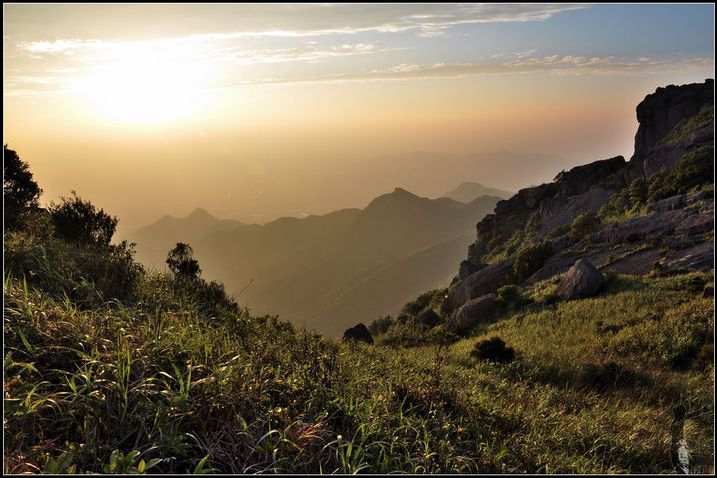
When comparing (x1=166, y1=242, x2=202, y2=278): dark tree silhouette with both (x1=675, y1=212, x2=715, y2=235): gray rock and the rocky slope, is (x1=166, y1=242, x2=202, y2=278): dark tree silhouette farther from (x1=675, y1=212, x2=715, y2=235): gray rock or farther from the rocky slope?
(x1=675, y1=212, x2=715, y2=235): gray rock

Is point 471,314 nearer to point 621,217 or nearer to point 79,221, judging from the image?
point 621,217

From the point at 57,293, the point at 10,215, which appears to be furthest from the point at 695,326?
the point at 10,215

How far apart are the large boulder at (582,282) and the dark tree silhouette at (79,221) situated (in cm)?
2491

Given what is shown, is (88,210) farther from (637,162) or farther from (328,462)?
(637,162)

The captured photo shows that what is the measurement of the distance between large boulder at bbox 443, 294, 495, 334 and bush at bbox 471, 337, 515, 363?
11.3 meters

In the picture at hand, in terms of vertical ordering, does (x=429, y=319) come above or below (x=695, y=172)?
below

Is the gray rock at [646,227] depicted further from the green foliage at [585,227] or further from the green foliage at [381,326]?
the green foliage at [381,326]

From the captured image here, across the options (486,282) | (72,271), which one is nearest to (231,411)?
(72,271)

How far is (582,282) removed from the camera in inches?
1013

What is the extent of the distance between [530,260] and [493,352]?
22114mm

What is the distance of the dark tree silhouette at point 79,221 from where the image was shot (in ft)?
56.0

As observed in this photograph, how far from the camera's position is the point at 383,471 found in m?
3.97

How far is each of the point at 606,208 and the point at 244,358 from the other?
178 ft

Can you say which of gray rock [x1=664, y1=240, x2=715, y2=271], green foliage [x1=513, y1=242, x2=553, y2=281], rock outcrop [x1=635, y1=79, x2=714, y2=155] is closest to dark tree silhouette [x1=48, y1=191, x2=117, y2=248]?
gray rock [x1=664, y1=240, x2=715, y2=271]
